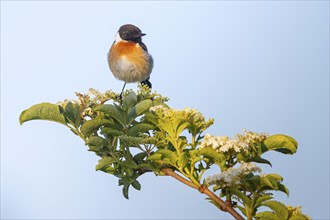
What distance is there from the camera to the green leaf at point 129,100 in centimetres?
420

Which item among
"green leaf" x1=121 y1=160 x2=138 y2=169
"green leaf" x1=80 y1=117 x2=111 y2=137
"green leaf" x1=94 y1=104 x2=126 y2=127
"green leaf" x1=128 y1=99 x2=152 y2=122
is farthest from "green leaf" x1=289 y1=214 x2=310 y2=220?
"green leaf" x1=80 y1=117 x2=111 y2=137

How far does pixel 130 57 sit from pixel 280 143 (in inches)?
226

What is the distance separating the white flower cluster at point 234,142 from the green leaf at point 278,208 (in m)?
0.39

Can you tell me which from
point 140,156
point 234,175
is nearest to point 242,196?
point 234,175

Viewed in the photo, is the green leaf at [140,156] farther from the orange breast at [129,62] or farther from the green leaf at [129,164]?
the orange breast at [129,62]

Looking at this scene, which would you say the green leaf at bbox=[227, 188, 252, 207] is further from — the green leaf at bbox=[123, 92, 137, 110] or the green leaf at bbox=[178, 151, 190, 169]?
the green leaf at bbox=[123, 92, 137, 110]

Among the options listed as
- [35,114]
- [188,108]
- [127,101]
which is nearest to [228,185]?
[188,108]

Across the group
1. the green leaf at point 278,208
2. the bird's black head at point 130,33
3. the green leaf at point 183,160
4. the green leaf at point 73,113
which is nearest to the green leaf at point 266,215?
the green leaf at point 278,208

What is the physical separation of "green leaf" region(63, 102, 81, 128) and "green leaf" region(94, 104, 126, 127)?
24cm

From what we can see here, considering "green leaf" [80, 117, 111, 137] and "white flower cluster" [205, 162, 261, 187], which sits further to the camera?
"green leaf" [80, 117, 111, 137]

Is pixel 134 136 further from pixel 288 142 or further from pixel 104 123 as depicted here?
pixel 288 142

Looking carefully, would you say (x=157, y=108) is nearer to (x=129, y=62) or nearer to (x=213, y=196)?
(x=213, y=196)

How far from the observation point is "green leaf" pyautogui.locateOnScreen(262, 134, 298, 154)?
12.5ft

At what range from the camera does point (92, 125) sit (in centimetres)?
409
